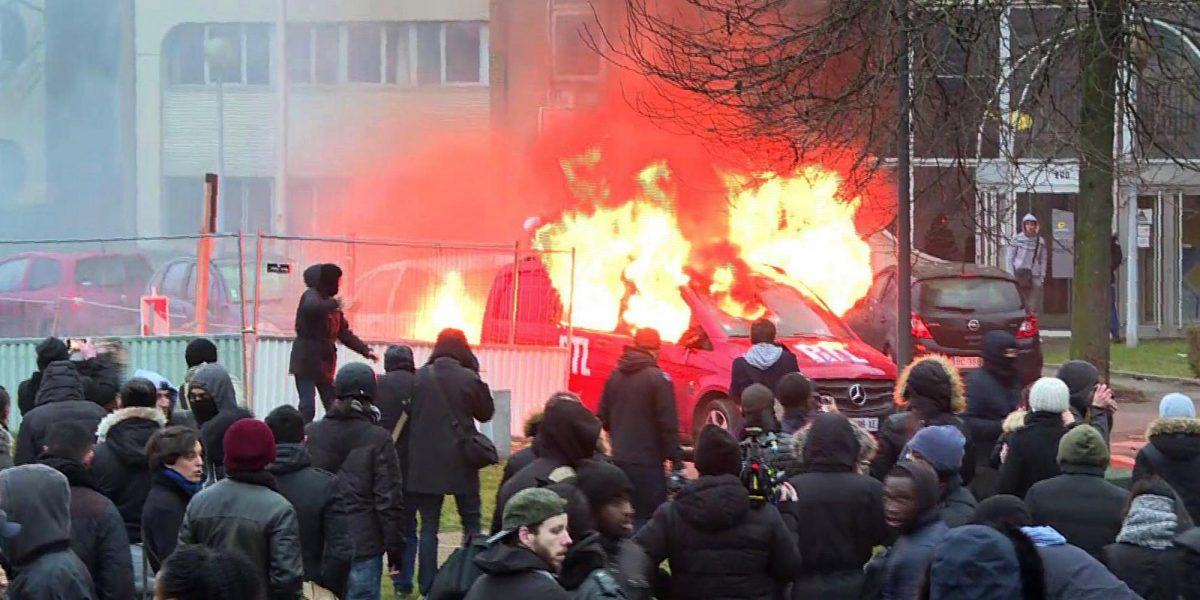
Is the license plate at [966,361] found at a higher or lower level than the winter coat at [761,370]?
lower

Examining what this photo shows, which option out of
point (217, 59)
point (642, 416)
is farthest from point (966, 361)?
point (217, 59)

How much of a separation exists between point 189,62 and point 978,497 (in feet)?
89.3

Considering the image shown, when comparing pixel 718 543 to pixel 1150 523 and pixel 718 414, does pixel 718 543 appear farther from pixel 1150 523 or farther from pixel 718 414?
pixel 718 414

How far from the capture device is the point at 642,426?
32.7ft

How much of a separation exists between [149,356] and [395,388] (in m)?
6.65

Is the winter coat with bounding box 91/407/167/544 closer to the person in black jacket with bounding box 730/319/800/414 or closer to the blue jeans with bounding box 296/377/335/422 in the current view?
the person in black jacket with bounding box 730/319/800/414

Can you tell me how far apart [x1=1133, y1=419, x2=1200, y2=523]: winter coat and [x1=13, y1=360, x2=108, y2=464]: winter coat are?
503 centimetres

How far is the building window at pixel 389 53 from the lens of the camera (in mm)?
31328

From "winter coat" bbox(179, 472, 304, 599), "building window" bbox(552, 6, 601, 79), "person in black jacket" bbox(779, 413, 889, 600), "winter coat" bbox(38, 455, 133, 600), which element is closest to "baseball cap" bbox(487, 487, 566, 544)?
"winter coat" bbox(179, 472, 304, 599)

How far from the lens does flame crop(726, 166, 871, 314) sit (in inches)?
709

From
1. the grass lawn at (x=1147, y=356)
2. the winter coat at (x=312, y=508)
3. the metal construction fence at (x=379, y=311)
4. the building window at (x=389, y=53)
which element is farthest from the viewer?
the building window at (x=389, y=53)

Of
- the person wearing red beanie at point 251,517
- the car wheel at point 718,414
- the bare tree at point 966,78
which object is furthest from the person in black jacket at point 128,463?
the bare tree at point 966,78

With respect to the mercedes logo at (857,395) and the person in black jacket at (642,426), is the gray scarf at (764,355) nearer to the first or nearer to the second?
the person in black jacket at (642,426)

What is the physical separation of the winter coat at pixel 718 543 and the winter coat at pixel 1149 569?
1.19 m
